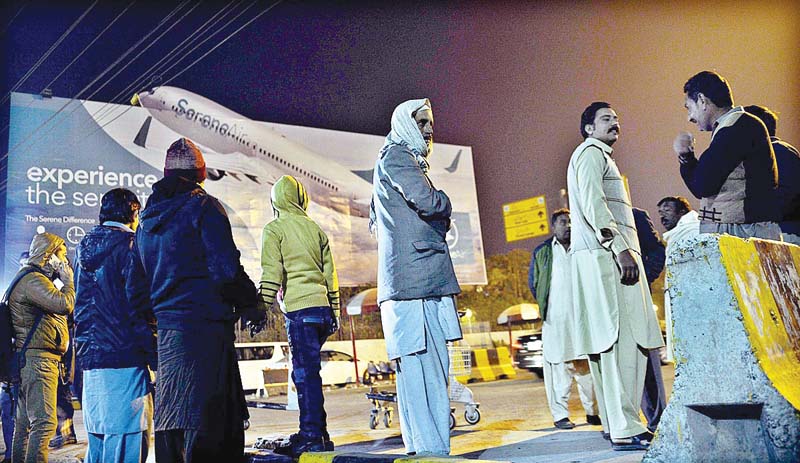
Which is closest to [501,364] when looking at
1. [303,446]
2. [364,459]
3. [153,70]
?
[153,70]

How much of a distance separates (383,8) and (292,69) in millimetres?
2913

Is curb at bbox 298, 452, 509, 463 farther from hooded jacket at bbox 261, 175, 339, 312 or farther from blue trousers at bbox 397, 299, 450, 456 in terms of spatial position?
hooded jacket at bbox 261, 175, 339, 312

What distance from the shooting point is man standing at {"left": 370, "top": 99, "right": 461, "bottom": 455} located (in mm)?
3740

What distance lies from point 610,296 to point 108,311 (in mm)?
3075

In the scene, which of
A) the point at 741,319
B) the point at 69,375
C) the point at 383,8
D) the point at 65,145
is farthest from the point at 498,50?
the point at 741,319

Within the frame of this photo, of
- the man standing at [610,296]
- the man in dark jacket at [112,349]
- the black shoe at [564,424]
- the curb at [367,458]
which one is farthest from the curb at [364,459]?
the black shoe at [564,424]

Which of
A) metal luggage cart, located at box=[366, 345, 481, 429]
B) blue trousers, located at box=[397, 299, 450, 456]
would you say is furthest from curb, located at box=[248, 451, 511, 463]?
metal luggage cart, located at box=[366, 345, 481, 429]

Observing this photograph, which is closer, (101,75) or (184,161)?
(184,161)

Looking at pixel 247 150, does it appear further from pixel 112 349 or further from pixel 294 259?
pixel 112 349

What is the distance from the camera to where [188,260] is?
3.50 meters

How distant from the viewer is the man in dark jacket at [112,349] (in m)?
4.04

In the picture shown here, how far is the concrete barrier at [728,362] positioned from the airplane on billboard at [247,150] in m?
12.0

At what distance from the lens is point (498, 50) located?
42.7 ft

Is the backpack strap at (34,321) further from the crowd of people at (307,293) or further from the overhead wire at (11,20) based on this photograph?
the overhead wire at (11,20)
